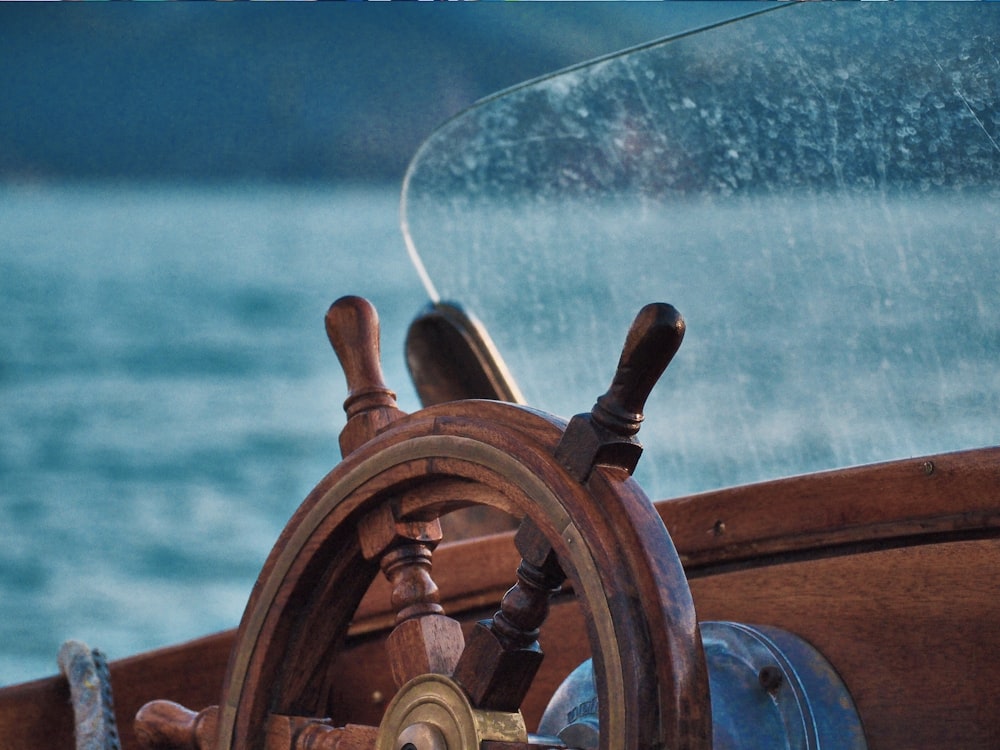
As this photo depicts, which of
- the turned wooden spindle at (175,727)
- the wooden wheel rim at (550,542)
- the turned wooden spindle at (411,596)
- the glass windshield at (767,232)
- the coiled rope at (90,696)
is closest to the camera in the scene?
the wooden wheel rim at (550,542)

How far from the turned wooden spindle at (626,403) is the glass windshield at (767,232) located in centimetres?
43

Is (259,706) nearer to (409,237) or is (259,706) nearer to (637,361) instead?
(637,361)

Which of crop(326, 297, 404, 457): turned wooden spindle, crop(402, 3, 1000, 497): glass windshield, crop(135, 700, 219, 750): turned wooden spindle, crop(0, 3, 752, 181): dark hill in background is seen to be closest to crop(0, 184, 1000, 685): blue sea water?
crop(402, 3, 1000, 497): glass windshield

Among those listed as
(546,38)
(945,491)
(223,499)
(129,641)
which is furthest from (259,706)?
(223,499)

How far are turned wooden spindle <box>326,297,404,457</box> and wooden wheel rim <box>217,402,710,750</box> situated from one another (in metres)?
0.04

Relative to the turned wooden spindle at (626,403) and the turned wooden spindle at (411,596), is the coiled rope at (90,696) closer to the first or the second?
the turned wooden spindle at (411,596)

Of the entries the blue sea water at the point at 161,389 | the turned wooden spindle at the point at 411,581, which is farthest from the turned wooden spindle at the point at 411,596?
the blue sea water at the point at 161,389

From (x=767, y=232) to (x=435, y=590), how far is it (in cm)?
52

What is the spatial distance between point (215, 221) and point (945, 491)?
20.0 feet

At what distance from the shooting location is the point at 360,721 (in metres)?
1.25

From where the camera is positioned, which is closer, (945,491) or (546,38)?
(945,491)

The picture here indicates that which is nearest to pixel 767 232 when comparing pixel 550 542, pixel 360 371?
pixel 360 371

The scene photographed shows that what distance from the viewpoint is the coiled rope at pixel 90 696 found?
1165mm

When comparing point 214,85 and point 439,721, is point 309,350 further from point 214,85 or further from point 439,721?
point 439,721
